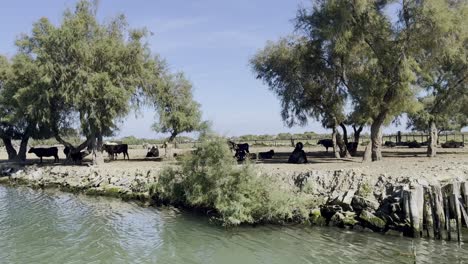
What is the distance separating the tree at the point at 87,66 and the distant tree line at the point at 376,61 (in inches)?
413

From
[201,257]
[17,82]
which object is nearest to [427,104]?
[201,257]

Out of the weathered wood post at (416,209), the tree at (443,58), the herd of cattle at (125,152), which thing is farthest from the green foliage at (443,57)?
the weathered wood post at (416,209)

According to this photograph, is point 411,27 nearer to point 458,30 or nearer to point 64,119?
point 458,30

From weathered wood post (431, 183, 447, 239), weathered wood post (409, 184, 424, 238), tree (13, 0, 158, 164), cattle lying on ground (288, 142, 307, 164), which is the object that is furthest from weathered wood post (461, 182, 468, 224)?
tree (13, 0, 158, 164)

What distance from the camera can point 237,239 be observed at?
1688 centimetres

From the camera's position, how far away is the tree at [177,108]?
36.2 meters

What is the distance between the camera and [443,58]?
2766 cm

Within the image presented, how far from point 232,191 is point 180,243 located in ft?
10.8

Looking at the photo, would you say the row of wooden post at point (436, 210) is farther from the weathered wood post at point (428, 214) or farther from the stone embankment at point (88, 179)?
the stone embankment at point (88, 179)

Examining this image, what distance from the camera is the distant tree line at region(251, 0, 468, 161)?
959 inches

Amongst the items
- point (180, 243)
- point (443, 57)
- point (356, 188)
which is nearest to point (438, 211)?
point (356, 188)

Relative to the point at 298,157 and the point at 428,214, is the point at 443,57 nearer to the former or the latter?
the point at 298,157

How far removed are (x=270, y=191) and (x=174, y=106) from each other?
19913 millimetres

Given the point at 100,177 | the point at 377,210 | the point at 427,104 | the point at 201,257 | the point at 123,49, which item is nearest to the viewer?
the point at 201,257
